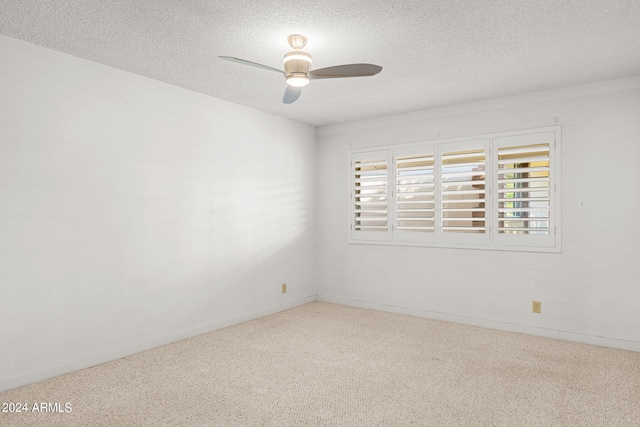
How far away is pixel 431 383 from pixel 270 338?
64.1 inches

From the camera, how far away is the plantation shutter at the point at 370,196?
16.2 ft

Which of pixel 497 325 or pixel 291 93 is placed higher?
pixel 291 93

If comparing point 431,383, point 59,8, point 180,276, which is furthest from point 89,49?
point 431,383

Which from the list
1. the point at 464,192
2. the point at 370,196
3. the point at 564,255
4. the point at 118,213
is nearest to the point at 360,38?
the point at 464,192

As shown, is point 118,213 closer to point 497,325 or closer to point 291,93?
point 291,93

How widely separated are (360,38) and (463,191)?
2.29m

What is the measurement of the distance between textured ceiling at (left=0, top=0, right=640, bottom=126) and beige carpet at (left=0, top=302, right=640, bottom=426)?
241 cm

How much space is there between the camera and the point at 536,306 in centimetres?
388

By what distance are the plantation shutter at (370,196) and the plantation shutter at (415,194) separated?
0.15m

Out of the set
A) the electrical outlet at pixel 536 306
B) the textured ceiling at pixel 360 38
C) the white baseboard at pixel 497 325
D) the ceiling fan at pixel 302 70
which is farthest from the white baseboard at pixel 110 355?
the electrical outlet at pixel 536 306

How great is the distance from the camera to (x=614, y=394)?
261 centimetres

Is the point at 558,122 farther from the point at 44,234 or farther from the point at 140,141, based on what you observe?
the point at 44,234

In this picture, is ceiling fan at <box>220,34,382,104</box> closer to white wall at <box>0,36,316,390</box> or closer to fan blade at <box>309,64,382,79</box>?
fan blade at <box>309,64,382,79</box>

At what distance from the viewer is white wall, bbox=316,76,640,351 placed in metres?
3.49
